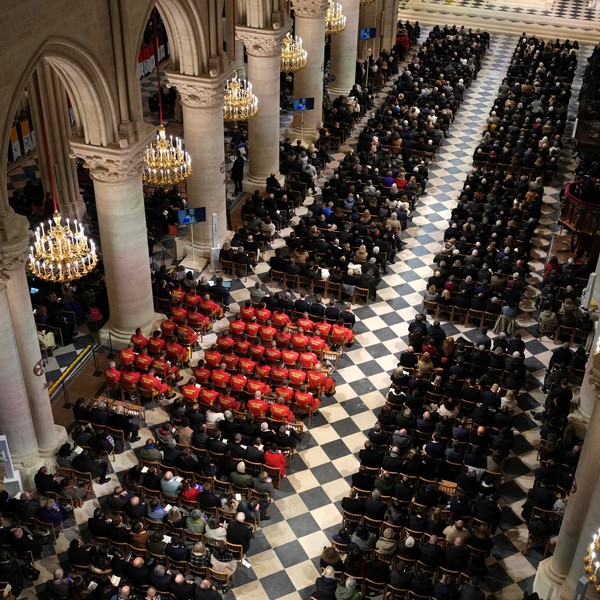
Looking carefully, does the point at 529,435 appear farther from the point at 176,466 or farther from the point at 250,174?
the point at 250,174

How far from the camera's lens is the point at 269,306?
79.8 feet

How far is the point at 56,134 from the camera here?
26.2 metres

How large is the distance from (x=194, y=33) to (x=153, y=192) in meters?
8.09

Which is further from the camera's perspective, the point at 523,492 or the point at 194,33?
Answer: the point at 194,33

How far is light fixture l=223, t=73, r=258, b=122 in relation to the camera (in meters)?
25.7

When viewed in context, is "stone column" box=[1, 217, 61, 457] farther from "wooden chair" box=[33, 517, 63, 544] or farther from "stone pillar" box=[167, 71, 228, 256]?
"stone pillar" box=[167, 71, 228, 256]

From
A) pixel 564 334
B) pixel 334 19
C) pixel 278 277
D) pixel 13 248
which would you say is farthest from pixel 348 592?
pixel 334 19

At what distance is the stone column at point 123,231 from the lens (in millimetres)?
20391

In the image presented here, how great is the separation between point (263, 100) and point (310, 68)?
460cm

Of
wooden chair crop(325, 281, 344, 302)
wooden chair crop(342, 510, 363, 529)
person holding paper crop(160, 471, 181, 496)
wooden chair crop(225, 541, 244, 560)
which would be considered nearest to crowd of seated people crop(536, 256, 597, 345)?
wooden chair crop(325, 281, 344, 302)

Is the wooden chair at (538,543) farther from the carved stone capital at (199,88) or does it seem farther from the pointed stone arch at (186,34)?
the pointed stone arch at (186,34)

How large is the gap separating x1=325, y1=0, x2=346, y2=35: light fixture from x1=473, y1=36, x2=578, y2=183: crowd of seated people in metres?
7.09

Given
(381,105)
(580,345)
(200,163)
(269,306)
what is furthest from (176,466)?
(381,105)

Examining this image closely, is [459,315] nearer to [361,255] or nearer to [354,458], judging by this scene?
[361,255]
